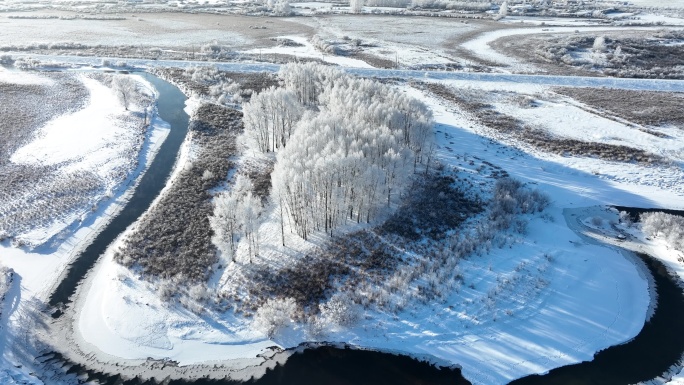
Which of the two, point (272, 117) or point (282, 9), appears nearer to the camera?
point (272, 117)

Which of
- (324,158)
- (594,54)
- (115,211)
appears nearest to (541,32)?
(594,54)

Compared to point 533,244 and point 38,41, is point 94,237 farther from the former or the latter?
point 38,41

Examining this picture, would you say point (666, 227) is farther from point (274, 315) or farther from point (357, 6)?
point (357, 6)

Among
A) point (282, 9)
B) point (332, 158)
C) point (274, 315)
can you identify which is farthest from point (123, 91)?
point (282, 9)

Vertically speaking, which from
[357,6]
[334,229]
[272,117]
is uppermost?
[357,6]

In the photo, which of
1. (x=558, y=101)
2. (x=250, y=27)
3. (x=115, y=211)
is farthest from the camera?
(x=250, y=27)

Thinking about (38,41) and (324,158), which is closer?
(324,158)

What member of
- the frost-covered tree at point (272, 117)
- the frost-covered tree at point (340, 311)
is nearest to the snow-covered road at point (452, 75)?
the frost-covered tree at point (272, 117)

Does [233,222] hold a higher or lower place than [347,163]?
lower
